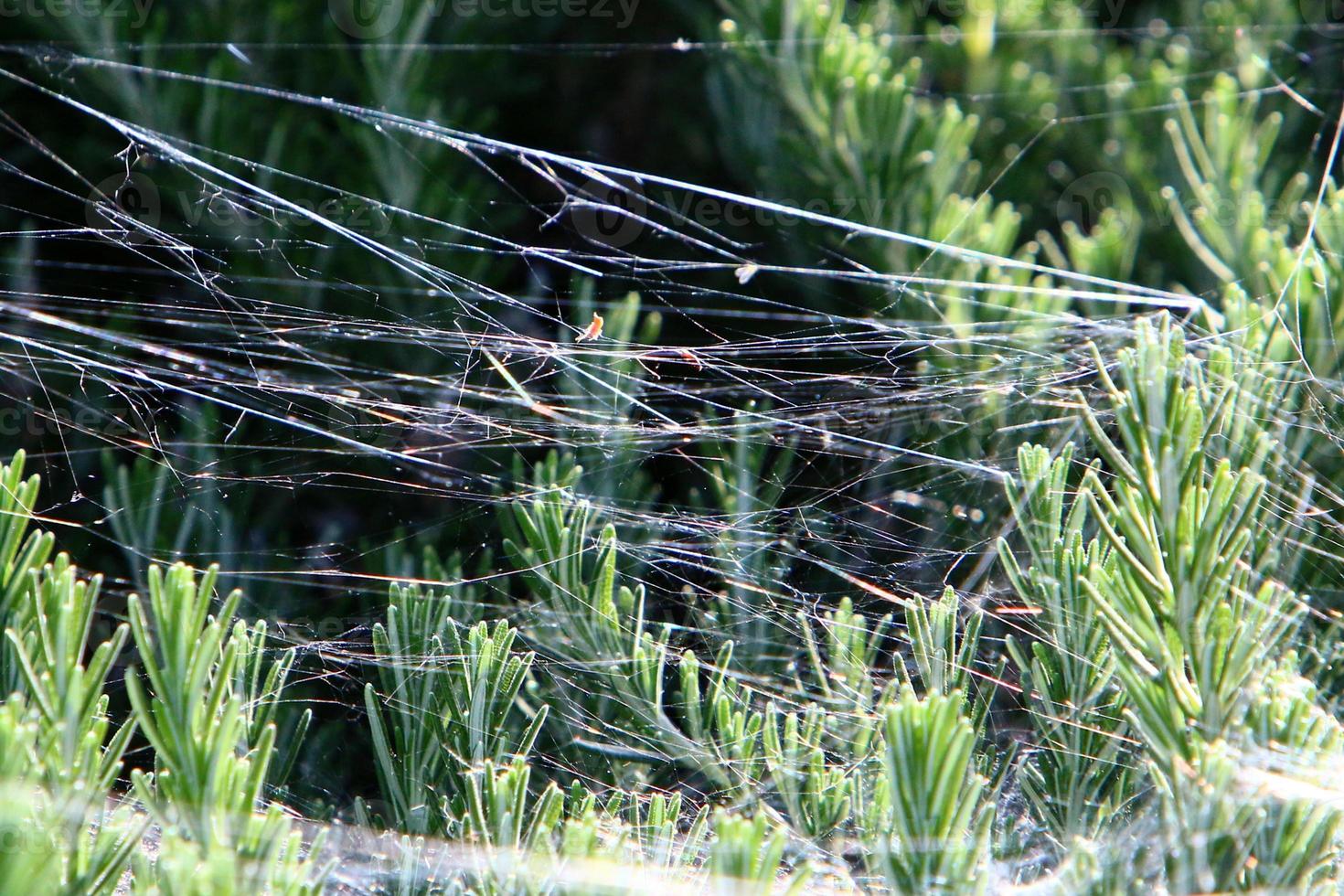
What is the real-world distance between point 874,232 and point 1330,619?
1.73 feet

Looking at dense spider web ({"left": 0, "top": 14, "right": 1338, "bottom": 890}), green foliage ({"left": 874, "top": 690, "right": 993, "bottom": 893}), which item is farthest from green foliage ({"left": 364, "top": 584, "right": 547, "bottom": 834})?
green foliage ({"left": 874, "top": 690, "right": 993, "bottom": 893})

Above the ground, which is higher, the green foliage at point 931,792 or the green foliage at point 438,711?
the green foliage at point 931,792

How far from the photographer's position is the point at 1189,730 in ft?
1.76

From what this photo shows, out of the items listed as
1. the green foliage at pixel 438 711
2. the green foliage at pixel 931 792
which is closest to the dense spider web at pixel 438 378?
the green foliage at pixel 438 711

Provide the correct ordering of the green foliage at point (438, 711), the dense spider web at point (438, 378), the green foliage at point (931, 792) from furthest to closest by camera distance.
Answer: the dense spider web at point (438, 378)
the green foliage at point (438, 711)
the green foliage at point (931, 792)

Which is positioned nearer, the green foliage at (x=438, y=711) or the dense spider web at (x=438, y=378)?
the green foliage at (x=438, y=711)

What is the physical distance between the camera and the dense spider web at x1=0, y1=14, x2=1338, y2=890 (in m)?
0.93

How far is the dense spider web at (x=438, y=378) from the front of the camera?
934mm

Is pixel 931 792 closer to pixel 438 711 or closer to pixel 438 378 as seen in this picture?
pixel 438 711

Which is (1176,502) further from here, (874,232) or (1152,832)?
(874,232)

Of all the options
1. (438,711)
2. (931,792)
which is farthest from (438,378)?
(931,792)

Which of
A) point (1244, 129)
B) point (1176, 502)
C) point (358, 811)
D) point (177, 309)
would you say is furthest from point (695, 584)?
point (1244, 129)

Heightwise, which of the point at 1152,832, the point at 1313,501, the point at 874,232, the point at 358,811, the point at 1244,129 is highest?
the point at 1244,129

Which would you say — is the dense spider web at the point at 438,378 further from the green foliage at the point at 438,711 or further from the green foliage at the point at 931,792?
the green foliage at the point at 931,792
